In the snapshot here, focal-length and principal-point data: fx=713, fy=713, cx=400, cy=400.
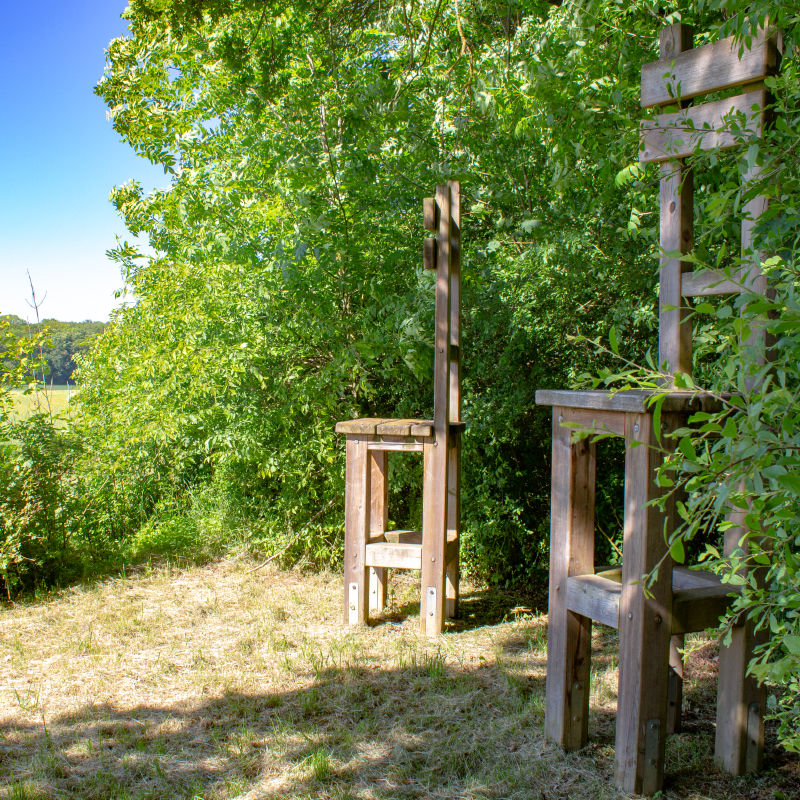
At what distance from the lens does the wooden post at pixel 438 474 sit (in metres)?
4.14

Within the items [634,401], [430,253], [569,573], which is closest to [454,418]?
[430,253]

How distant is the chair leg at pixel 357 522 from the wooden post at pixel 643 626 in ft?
6.78

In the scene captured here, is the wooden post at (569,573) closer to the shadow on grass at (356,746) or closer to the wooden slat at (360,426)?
the shadow on grass at (356,746)

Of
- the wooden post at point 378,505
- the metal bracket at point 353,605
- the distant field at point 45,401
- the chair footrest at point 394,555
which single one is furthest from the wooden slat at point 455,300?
the distant field at point 45,401

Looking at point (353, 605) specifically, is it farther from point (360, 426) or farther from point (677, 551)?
point (677, 551)

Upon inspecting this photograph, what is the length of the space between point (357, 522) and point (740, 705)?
2.31 metres

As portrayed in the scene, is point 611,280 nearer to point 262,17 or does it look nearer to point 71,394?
point 262,17

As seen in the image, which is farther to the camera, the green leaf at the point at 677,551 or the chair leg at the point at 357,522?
the chair leg at the point at 357,522

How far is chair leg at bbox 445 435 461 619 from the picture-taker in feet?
14.9

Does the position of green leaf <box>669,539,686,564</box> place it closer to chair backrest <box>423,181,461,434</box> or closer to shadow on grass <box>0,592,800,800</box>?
shadow on grass <box>0,592,800,800</box>

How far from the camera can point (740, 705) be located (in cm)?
255

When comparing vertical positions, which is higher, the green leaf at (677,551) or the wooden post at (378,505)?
the green leaf at (677,551)

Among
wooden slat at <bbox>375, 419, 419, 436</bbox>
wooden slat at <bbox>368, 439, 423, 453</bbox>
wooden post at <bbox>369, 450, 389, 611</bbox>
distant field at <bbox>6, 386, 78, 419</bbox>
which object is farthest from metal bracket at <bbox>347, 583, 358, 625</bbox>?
distant field at <bbox>6, 386, 78, 419</bbox>

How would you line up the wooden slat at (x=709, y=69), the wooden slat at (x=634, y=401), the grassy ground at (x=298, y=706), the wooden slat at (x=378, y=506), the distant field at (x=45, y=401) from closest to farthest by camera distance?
the wooden slat at (x=634, y=401)
the wooden slat at (x=709, y=69)
the grassy ground at (x=298, y=706)
the wooden slat at (x=378, y=506)
the distant field at (x=45, y=401)
